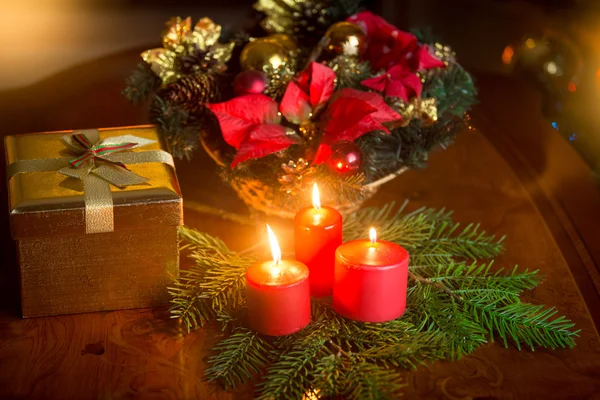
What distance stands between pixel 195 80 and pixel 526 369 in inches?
23.1

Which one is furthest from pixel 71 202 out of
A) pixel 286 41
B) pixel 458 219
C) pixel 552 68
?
pixel 552 68

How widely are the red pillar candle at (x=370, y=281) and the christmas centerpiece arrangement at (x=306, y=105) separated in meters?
0.16

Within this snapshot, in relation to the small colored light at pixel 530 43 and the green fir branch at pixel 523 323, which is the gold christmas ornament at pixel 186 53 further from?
the small colored light at pixel 530 43

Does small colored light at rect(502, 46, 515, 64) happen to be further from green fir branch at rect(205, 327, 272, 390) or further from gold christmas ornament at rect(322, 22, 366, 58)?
green fir branch at rect(205, 327, 272, 390)

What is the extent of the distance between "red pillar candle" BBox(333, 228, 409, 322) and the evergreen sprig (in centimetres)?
2

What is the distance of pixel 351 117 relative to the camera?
0.92 m

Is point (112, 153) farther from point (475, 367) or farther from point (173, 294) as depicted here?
point (475, 367)

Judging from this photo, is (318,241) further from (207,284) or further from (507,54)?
(507,54)

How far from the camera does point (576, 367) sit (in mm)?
752

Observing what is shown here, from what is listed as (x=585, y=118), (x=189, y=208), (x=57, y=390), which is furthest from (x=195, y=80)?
(x=585, y=118)

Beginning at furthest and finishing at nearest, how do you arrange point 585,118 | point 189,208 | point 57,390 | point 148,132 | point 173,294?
point 585,118 → point 189,208 → point 148,132 → point 173,294 → point 57,390

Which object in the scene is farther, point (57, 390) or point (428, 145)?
point (428, 145)

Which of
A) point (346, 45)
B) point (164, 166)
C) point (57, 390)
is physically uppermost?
point (346, 45)

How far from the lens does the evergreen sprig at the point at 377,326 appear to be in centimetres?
72
